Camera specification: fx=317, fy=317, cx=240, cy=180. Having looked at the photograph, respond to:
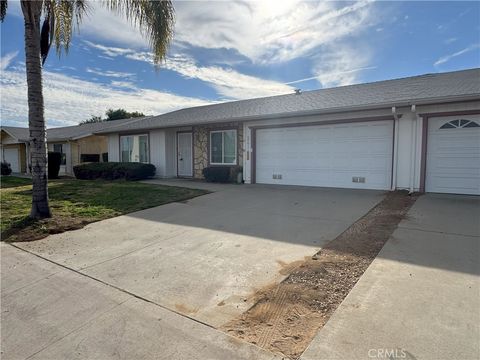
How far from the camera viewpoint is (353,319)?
9.67ft

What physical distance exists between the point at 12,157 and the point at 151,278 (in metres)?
31.3

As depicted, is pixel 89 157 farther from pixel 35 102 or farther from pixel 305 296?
pixel 305 296

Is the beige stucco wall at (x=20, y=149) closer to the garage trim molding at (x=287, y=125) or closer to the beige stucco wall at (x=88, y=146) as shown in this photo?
the beige stucco wall at (x=88, y=146)

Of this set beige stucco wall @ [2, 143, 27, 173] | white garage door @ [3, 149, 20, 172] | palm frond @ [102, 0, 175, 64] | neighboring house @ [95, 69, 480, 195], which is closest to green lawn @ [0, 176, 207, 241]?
neighboring house @ [95, 69, 480, 195]

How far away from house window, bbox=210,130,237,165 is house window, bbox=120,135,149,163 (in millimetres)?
4805

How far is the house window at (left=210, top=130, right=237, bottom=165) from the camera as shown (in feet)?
47.6

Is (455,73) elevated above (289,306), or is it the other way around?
(455,73)

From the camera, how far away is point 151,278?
13.7 feet

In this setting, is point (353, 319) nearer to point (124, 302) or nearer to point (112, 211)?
point (124, 302)

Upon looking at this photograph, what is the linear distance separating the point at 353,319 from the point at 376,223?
390 centimetres

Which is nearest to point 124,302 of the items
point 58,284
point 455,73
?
point 58,284

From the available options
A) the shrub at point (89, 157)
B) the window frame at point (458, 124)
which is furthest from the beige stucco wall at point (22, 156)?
the window frame at point (458, 124)

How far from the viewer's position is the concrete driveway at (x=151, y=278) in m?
2.85

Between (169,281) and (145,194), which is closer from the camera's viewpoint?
(169,281)
